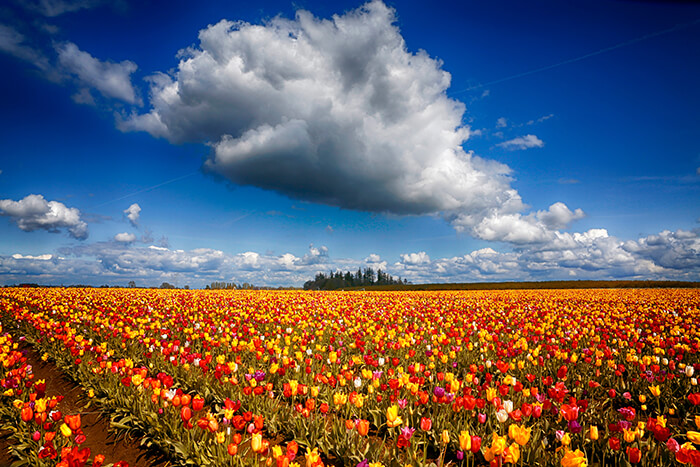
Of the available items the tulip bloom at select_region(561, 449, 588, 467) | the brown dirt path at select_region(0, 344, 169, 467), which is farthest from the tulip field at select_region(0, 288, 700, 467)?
the brown dirt path at select_region(0, 344, 169, 467)

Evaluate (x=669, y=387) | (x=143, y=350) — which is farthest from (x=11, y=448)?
(x=669, y=387)

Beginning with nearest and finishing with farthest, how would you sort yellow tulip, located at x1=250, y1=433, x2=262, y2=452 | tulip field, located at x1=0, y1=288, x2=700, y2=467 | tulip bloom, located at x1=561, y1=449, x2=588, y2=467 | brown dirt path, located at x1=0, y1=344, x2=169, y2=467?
tulip bloom, located at x1=561, y1=449, x2=588, y2=467, yellow tulip, located at x1=250, y1=433, x2=262, y2=452, tulip field, located at x1=0, y1=288, x2=700, y2=467, brown dirt path, located at x1=0, y1=344, x2=169, y2=467

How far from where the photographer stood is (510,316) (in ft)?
42.0

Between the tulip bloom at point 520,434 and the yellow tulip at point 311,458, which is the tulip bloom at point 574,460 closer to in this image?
the tulip bloom at point 520,434

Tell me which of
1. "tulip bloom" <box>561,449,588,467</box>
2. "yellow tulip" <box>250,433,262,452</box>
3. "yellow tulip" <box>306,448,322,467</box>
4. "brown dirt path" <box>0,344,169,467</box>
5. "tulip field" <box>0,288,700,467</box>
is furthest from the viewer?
"brown dirt path" <box>0,344,169,467</box>

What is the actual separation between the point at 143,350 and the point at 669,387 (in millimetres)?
10167

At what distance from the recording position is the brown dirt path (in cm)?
428

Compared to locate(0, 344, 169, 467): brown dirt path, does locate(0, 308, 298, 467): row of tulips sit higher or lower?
higher

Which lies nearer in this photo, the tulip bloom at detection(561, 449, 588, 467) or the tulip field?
the tulip bloom at detection(561, 449, 588, 467)

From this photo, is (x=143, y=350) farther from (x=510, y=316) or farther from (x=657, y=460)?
(x=510, y=316)

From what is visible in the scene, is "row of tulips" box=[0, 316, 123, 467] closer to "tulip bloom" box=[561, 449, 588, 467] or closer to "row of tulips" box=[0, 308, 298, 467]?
"row of tulips" box=[0, 308, 298, 467]

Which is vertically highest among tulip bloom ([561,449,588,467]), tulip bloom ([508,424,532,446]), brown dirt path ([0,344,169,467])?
tulip bloom ([508,424,532,446])

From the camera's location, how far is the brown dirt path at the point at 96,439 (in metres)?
4.28

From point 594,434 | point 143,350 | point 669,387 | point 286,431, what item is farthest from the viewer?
point 143,350
